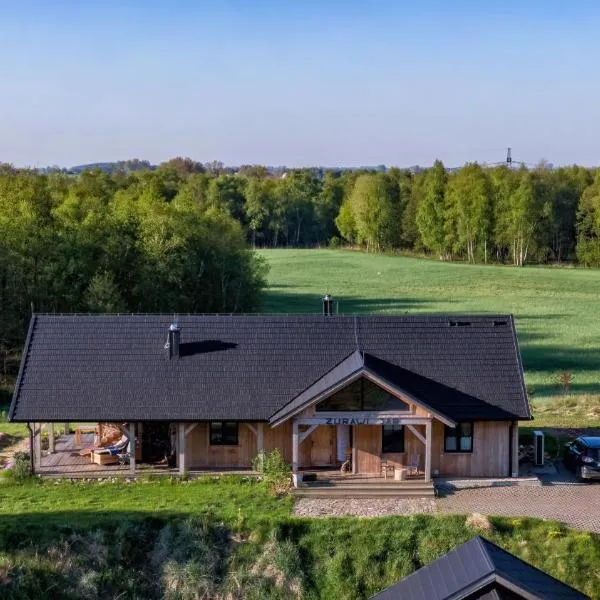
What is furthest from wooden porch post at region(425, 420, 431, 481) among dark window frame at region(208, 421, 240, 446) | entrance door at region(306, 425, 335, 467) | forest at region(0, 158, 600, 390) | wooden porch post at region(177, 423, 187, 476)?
forest at region(0, 158, 600, 390)

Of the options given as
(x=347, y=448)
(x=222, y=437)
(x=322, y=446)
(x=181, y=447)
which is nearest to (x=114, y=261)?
(x=222, y=437)

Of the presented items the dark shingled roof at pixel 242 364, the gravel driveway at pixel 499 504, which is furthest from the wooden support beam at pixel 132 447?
the gravel driveway at pixel 499 504

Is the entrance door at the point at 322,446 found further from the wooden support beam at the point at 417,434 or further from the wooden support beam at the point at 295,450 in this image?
the wooden support beam at the point at 417,434

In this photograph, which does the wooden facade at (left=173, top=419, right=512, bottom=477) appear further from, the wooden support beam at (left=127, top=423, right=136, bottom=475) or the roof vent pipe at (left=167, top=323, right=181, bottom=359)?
the roof vent pipe at (left=167, top=323, right=181, bottom=359)

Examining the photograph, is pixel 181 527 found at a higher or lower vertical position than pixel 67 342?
lower

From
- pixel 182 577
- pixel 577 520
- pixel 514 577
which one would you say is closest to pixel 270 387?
pixel 182 577

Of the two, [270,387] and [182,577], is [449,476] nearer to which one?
[270,387]
